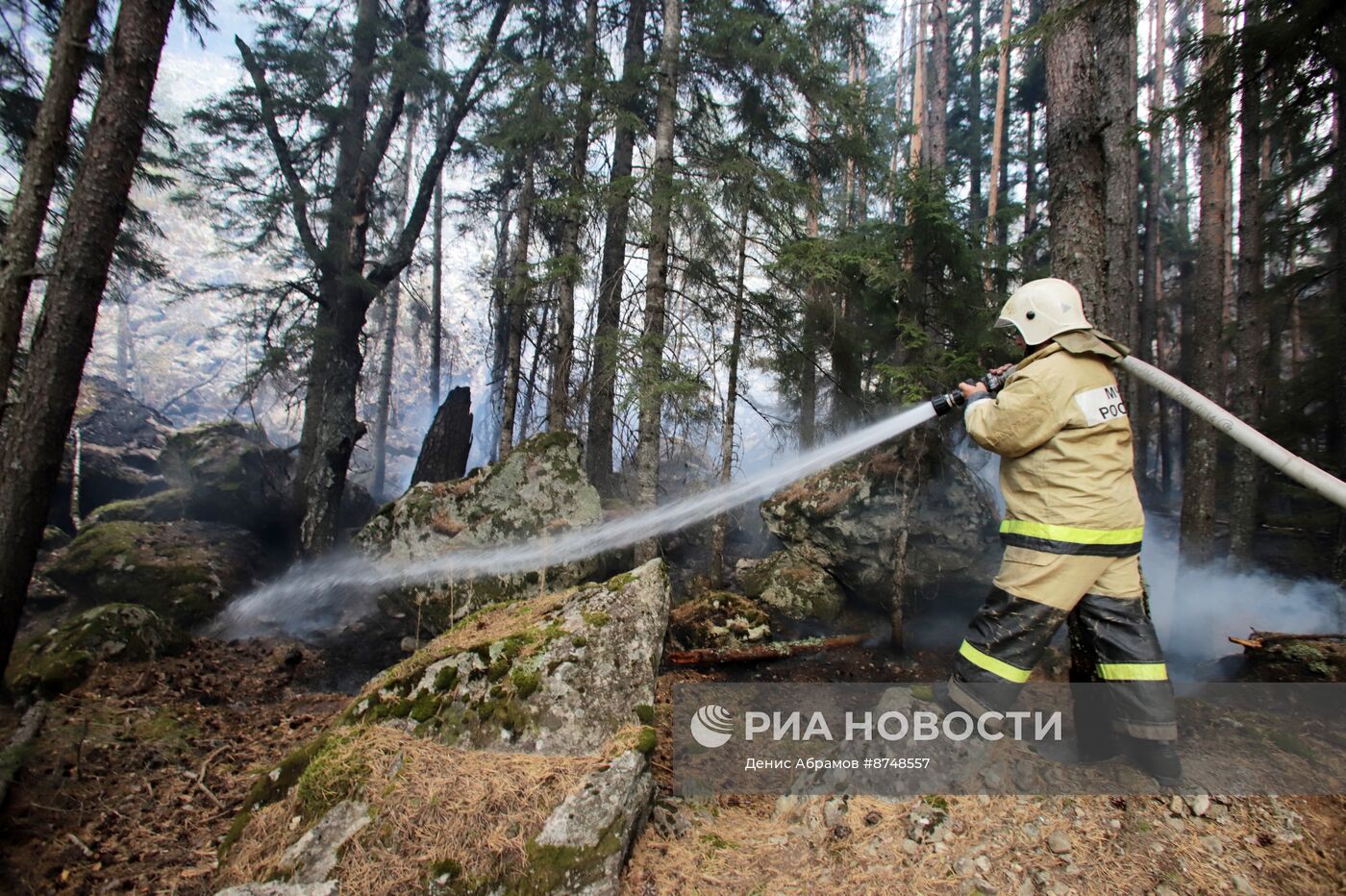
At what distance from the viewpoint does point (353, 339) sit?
483 inches

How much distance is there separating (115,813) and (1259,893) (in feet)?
19.1

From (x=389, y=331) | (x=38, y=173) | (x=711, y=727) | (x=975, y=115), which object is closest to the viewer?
(x=711, y=727)

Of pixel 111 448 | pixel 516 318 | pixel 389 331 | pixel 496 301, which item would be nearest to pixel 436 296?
pixel 389 331

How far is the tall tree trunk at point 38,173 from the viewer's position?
4566 mm

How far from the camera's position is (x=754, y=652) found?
24.2ft

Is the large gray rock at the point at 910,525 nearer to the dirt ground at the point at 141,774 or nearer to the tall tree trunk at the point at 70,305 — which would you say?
the dirt ground at the point at 141,774

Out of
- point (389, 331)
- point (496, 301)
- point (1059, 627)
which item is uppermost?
point (389, 331)

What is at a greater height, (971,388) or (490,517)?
(971,388)

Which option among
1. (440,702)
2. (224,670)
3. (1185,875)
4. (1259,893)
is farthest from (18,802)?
(1259,893)

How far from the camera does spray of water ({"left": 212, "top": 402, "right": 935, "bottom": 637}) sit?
8070 millimetres

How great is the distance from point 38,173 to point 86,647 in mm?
4240

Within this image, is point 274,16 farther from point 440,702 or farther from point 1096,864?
point 1096,864

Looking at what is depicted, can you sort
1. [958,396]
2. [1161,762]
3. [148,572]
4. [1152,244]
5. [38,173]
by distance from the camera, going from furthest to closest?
[1152,244], [148,572], [38,173], [958,396], [1161,762]

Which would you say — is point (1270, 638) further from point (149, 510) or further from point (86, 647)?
point (149, 510)
